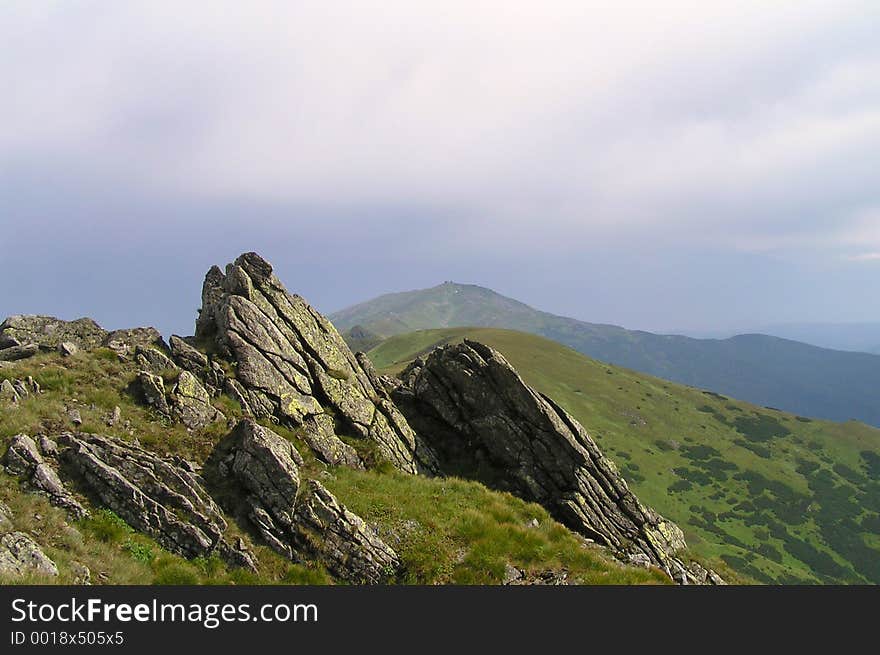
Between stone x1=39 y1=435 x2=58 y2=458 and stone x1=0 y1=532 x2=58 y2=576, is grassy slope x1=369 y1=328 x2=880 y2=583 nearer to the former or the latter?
stone x1=39 y1=435 x2=58 y2=458

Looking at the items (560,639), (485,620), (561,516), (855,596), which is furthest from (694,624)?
(561,516)

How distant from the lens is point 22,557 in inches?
484

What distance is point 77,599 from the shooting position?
464 inches

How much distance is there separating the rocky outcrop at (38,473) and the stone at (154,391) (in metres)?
4.90

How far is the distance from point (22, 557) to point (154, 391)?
9.82 m

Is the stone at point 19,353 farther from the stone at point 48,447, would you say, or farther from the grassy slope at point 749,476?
the grassy slope at point 749,476

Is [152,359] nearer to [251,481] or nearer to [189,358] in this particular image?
[189,358]

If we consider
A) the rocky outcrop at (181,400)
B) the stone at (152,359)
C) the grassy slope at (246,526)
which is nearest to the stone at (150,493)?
the grassy slope at (246,526)

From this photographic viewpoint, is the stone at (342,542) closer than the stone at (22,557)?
No

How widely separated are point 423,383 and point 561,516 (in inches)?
520

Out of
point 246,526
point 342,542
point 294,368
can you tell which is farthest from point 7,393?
point 342,542

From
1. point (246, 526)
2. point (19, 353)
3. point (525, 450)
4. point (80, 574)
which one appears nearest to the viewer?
point (80, 574)

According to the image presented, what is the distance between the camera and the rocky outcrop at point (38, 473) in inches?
599

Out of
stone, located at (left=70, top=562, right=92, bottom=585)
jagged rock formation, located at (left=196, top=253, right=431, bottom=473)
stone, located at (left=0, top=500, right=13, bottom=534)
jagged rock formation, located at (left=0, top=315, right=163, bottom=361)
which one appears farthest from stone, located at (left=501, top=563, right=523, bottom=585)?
jagged rock formation, located at (left=0, top=315, right=163, bottom=361)
